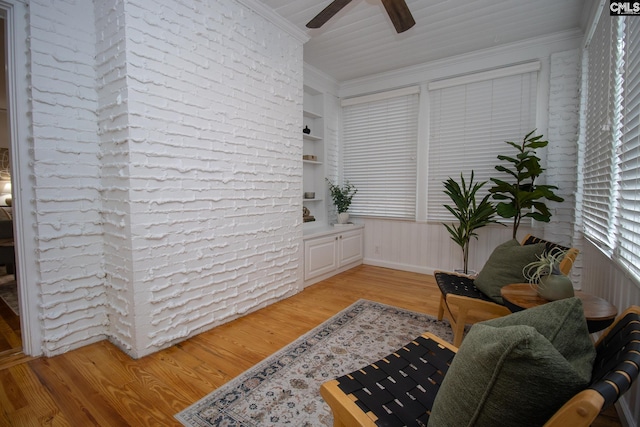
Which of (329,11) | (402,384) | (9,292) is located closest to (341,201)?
(329,11)

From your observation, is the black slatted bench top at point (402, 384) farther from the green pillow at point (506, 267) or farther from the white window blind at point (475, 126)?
the white window blind at point (475, 126)

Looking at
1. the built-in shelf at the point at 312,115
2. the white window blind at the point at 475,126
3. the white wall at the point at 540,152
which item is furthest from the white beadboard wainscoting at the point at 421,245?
the built-in shelf at the point at 312,115

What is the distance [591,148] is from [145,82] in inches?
151

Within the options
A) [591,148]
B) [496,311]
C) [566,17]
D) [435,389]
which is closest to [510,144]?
[591,148]

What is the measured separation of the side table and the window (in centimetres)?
22

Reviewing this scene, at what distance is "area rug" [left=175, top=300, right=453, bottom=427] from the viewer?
1609mm

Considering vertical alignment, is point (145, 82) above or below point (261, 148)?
above

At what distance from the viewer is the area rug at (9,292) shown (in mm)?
2980

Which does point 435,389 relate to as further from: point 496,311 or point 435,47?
point 435,47

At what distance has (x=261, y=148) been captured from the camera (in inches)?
119

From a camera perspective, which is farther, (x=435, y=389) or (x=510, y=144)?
(x=510, y=144)

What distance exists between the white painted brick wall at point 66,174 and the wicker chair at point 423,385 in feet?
7.03

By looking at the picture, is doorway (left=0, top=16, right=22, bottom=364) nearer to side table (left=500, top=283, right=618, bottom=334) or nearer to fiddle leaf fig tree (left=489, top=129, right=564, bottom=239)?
side table (left=500, top=283, right=618, bottom=334)

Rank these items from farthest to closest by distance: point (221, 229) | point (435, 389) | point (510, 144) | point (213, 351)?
point (510, 144), point (221, 229), point (213, 351), point (435, 389)
